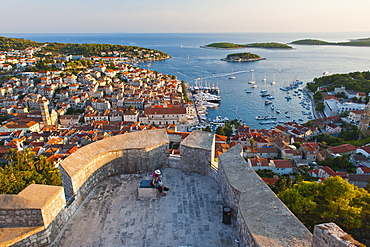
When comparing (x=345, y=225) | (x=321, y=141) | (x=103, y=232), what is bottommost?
(x=321, y=141)

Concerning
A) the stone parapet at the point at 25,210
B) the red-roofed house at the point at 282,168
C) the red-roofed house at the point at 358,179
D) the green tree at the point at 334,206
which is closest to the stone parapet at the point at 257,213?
the stone parapet at the point at 25,210

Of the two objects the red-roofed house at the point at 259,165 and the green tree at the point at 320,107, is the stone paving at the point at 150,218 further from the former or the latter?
the green tree at the point at 320,107

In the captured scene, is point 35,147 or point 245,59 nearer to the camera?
point 35,147

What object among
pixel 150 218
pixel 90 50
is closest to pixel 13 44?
pixel 90 50

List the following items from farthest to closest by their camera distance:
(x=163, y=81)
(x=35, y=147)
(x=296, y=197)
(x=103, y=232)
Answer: (x=163, y=81)
(x=35, y=147)
(x=296, y=197)
(x=103, y=232)

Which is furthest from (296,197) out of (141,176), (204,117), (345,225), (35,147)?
(204,117)

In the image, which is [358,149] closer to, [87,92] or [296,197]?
[296,197]

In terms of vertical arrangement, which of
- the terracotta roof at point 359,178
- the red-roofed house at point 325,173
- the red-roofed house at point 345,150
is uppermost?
the terracotta roof at point 359,178
